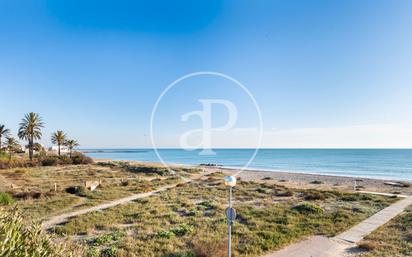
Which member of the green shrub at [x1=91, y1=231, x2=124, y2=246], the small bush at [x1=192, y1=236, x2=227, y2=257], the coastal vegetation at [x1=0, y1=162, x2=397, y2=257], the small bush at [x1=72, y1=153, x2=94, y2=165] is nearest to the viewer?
the small bush at [x1=192, y1=236, x2=227, y2=257]

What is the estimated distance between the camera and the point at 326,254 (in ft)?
24.4

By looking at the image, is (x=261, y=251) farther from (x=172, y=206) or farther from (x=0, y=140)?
(x=0, y=140)

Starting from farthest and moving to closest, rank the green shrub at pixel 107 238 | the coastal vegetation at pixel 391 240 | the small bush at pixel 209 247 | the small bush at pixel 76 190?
the small bush at pixel 76 190 < the green shrub at pixel 107 238 < the coastal vegetation at pixel 391 240 < the small bush at pixel 209 247

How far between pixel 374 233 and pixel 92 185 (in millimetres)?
20815

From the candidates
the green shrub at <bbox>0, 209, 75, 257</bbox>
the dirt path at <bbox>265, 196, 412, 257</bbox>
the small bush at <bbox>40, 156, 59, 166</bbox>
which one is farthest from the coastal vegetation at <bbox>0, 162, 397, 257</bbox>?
the small bush at <bbox>40, 156, 59, 166</bbox>

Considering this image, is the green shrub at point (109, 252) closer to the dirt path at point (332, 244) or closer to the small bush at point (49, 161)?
the dirt path at point (332, 244)

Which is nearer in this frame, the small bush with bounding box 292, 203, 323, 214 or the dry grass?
the dry grass

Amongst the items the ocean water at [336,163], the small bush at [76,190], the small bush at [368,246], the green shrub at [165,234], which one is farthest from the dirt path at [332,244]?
the ocean water at [336,163]

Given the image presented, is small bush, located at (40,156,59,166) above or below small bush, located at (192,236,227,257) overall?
below

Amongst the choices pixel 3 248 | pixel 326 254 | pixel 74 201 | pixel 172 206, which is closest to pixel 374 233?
pixel 326 254

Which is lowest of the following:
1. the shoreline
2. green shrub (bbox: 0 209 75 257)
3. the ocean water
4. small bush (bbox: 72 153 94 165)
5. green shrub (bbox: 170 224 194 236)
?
the ocean water

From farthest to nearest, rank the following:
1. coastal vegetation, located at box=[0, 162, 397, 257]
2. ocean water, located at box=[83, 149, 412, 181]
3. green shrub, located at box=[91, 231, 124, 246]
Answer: ocean water, located at box=[83, 149, 412, 181] → green shrub, located at box=[91, 231, 124, 246] → coastal vegetation, located at box=[0, 162, 397, 257]

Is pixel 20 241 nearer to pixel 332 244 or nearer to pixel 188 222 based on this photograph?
pixel 188 222

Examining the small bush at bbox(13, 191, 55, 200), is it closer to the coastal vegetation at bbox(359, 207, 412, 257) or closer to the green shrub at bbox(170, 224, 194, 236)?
the green shrub at bbox(170, 224, 194, 236)
